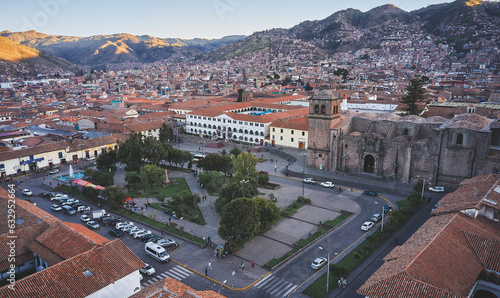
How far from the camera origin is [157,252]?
23125 mm

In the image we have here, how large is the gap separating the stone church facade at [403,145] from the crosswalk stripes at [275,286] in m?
22.9

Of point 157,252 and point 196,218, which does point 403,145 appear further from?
point 157,252

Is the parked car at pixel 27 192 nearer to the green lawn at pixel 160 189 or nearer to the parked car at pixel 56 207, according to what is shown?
the parked car at pixel 56 207

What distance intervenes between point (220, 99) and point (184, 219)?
208 feet

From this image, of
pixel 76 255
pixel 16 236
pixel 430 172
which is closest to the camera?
pixel 76 255

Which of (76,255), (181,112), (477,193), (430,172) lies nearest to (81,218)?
(76,255)

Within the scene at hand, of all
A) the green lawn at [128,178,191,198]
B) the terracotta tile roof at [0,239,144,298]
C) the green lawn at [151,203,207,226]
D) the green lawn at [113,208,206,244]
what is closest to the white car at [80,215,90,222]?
the green lawn at [113,208,206,244]

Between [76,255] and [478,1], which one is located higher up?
[478,1]

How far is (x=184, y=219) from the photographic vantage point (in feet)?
97.1

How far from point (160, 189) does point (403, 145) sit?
90.3 feet

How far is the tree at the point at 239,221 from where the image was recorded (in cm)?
2359

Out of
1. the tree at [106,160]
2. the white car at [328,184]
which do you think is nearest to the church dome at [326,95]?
the white car at [328,184]

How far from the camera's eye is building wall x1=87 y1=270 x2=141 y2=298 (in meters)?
17.0

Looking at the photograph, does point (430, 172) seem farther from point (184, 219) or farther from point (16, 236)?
point (16, 236)
